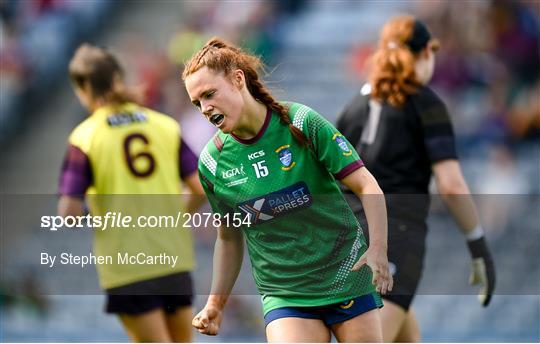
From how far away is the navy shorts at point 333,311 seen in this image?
466cm

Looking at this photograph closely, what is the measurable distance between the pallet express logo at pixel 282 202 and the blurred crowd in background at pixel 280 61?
495cm

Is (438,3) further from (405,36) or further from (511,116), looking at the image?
(405,36)

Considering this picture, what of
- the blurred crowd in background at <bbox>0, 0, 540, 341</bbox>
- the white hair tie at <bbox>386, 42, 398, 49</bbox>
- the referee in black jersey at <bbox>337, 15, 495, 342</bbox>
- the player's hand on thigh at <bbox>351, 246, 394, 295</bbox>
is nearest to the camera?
the player's hand on thigh at <bbox>351, 246, 394, 295</bbox>

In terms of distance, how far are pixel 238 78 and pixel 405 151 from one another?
4.60 ft

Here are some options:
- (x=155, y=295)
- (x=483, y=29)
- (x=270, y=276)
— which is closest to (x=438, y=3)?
(x=483, y=29)

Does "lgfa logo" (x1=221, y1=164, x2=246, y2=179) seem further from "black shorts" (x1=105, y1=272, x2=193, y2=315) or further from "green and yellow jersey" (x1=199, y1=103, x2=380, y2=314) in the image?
"black shorts" (x1=105, y1=272, x2=193, y2=315)

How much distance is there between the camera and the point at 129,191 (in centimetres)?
628

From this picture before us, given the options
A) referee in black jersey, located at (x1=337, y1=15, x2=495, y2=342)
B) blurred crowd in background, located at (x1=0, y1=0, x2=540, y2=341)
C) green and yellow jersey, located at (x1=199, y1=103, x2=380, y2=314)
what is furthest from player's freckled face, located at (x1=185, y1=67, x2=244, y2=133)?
blurred crowd in background, located at (x1=0, y1=0, x2=540, y2=341)

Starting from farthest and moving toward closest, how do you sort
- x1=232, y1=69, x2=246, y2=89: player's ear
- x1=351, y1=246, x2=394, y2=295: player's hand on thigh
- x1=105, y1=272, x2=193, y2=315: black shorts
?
x1=105, y1=272, x2=193, y2=315: black shorts
x1=232, y1=69, x2=246, y2=89: player's ear
x1=351, y1=246, x2=394, y2=295: player's hand on thigh

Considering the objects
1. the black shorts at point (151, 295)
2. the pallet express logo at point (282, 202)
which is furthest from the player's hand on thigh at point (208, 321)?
the black shorts at point (151, 295)

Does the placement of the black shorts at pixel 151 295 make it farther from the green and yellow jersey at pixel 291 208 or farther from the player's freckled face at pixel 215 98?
the player's freckled face at pixel 215 98

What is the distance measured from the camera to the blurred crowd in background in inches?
429

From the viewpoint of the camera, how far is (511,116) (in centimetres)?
1125

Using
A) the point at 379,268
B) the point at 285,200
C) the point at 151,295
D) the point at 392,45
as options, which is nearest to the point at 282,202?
the point at 285,200
